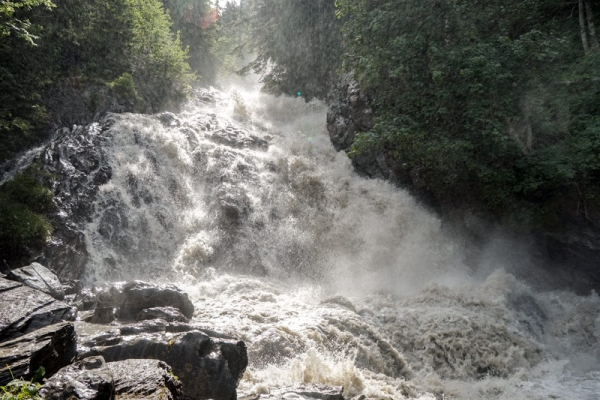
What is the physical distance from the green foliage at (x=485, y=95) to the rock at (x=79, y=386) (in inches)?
398

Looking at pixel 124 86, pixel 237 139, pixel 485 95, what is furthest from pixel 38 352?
pixel 124 86

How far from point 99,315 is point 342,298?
5398 millimetres

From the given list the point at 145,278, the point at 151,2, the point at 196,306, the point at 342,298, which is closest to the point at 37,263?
the point at 145,278

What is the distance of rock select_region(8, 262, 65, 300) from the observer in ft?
28.9

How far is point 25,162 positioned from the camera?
13203 mm

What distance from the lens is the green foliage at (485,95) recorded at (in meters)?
10.8

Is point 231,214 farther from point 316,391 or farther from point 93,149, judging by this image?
point 316,391

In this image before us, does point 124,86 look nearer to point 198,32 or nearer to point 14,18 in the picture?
point 14,18

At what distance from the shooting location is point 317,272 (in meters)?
13.3

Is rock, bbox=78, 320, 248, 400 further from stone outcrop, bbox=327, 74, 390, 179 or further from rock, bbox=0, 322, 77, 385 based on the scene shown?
stone outcrop, bbox=327, 74, 390, 179

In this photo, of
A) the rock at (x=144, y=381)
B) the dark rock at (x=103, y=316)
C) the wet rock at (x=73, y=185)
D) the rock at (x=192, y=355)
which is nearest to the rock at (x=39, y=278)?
the wet rock at (x=73, y=185)

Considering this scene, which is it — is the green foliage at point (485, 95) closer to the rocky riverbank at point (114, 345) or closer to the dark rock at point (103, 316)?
the rocky riverbank at point (114, 345)

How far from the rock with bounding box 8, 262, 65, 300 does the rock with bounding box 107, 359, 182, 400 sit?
551 cm

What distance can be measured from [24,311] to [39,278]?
3.97 metres
